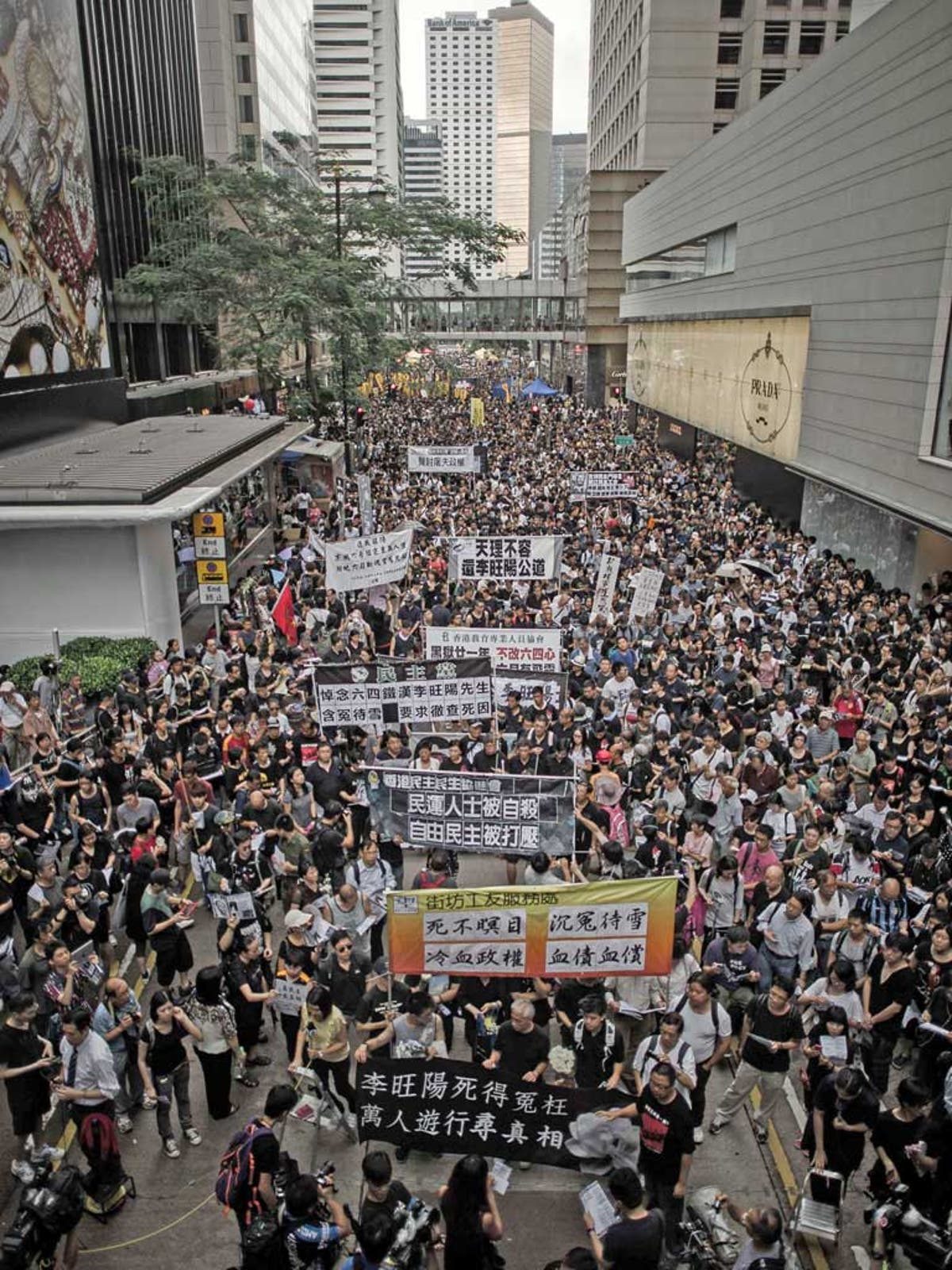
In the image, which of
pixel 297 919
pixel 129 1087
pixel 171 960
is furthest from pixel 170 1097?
pixel 297 919

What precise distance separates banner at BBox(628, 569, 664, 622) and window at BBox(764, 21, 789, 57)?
55.3 m

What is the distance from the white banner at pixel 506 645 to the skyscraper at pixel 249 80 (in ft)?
132

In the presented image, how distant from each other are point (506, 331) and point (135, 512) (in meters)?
100

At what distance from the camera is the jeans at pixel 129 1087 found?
7.03m

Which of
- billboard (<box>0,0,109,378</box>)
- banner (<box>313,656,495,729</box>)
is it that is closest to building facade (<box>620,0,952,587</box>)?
banner (<box>313,656,495,729</box>)

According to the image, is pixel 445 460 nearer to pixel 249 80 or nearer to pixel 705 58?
pixel 249 80

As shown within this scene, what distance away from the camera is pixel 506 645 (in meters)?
13.1

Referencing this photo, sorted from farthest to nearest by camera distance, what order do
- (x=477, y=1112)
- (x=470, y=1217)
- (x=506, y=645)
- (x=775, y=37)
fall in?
(x=775, y=37), (x=506, y=645), (x=477, y=1112), (x=470, y=1217)

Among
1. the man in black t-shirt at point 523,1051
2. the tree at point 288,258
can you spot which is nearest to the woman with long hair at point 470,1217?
the man in black t-shirt at point 523,1051

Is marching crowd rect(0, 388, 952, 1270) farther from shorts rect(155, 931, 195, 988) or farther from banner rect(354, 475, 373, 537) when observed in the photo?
banner rect(354, 475, 373, 537)

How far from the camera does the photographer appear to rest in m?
5.00

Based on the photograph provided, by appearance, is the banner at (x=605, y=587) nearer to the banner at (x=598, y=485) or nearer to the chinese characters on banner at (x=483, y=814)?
the chinese characters on banner at (x=483, y=814)

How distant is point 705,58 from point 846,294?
154 ft

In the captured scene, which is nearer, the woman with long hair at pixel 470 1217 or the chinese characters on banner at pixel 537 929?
the woman with long hair at pixel 470 1217
